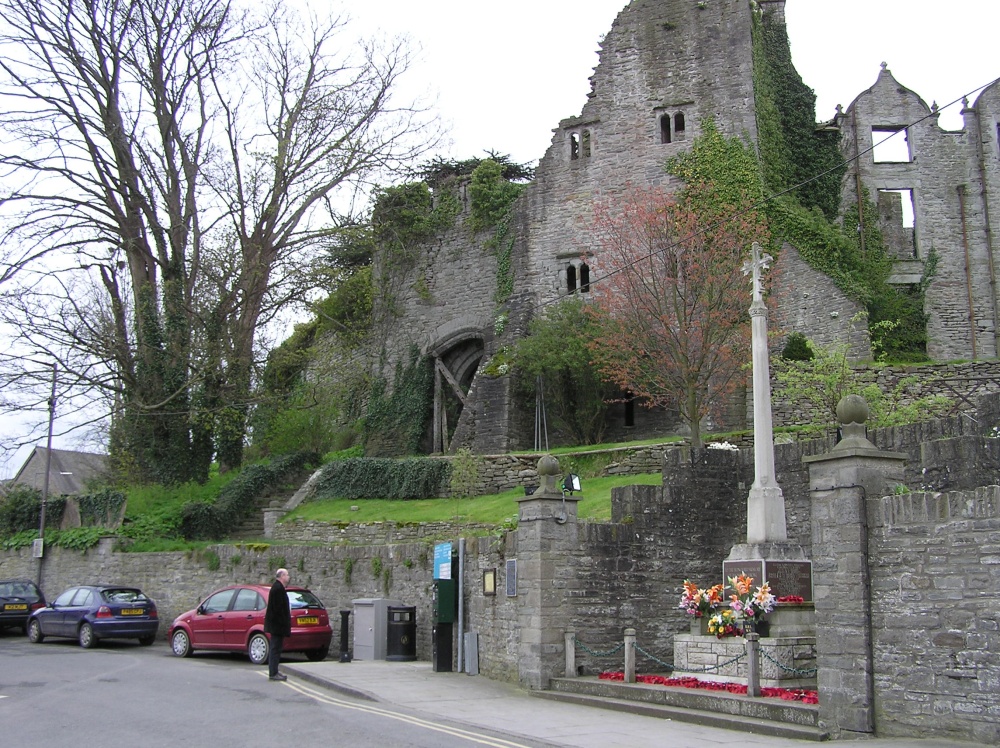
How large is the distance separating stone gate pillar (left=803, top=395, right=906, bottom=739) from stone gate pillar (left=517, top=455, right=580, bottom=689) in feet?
14.9

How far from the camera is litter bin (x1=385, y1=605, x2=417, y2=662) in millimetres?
16625

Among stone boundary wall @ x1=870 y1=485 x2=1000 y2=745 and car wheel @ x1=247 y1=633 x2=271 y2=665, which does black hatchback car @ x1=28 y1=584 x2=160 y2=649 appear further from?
stone boundary wall @ x1=870 y1=485 x2=1000 y2=745

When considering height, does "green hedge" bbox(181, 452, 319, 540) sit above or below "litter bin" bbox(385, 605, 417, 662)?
above

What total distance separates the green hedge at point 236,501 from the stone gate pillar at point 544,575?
14.4m

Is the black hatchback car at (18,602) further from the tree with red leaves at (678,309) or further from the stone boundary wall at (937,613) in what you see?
the stone boundary wall at (937,613)

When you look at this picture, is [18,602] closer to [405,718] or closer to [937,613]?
[405,718]

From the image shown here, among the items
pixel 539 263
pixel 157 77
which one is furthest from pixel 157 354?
pixel 539 263

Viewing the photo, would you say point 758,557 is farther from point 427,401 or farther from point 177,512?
point 427,401

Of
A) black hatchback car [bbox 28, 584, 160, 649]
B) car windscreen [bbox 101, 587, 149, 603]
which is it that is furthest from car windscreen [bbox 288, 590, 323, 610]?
car windscreen [bbox 101, 587, 149, 603]

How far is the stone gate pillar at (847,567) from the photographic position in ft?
29.8

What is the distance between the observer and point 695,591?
41.9 ft

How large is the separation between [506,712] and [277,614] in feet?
13.2

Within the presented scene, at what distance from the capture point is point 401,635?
16.7 m

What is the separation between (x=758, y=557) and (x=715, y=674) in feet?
4.96
